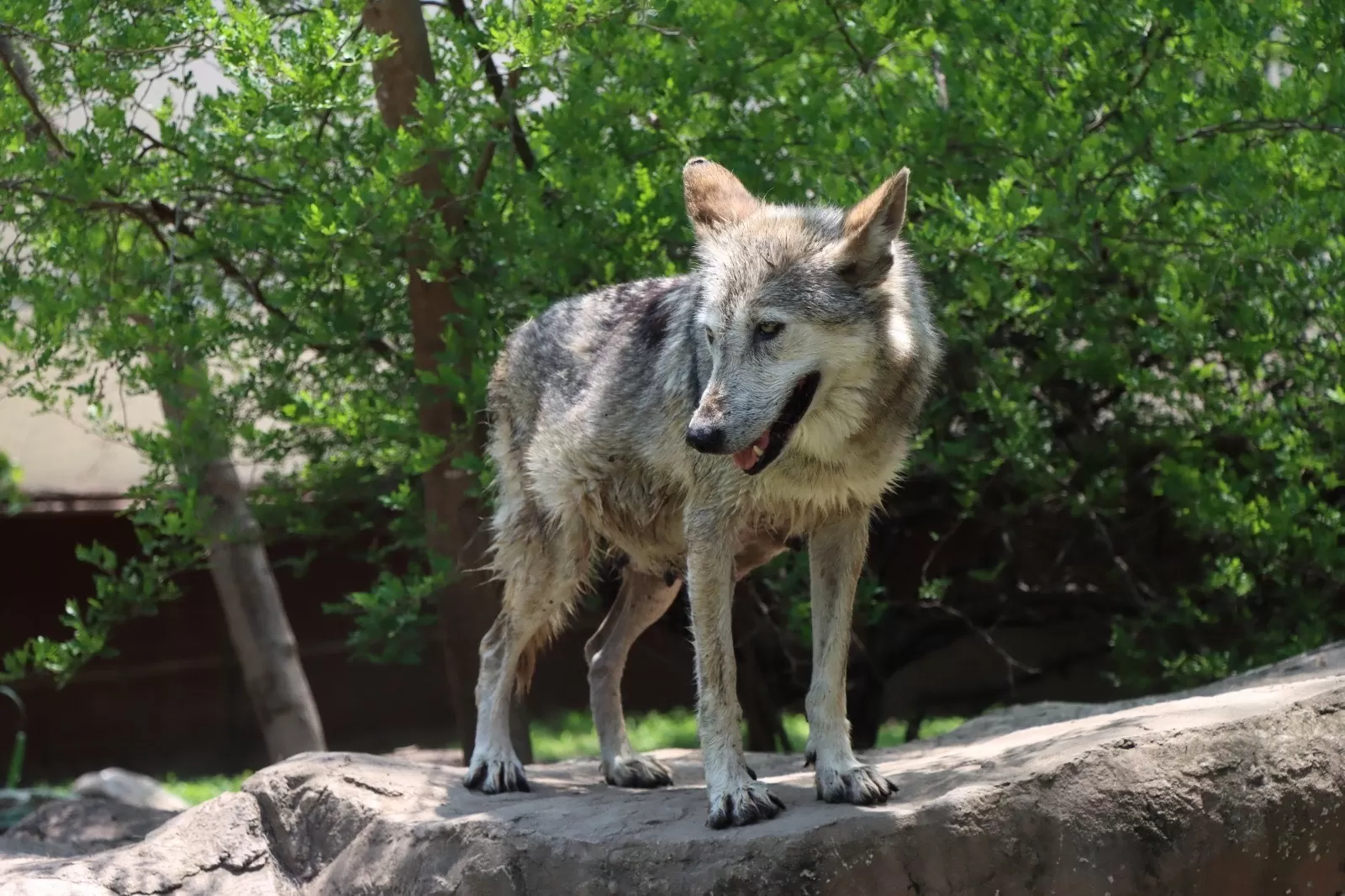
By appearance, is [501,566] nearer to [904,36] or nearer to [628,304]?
[628,304]

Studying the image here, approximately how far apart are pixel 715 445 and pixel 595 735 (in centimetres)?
656

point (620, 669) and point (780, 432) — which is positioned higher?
point (780, 432)

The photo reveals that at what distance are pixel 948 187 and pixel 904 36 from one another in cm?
98

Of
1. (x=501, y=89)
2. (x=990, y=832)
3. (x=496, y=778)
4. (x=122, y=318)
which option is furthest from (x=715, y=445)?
(x=122, y=318)

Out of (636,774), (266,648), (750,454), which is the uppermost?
(750,454)

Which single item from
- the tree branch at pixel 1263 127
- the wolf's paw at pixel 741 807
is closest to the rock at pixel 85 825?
the wolf's paw at pixel 741 807

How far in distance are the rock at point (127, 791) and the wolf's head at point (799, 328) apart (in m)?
5.04

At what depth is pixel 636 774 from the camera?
17.4ft

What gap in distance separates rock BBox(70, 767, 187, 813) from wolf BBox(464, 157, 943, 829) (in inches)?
136

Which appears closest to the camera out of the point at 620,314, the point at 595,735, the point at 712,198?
the point at 712,198

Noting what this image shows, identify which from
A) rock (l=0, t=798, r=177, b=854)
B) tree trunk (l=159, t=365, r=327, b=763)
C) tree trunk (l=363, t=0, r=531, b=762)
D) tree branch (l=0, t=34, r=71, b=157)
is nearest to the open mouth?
tree trunk (l=363, t=0, r=531, b=762)

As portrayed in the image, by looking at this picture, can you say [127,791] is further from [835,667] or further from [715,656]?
[835,667]

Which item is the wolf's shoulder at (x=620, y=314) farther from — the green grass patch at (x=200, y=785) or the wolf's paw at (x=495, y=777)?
the green grass patch at (x=200, y=785)

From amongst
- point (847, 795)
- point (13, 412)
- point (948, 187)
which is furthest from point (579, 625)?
point (847, 795)
